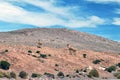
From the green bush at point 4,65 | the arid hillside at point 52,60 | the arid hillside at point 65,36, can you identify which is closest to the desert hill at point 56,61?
the arid hillside at point 52,60

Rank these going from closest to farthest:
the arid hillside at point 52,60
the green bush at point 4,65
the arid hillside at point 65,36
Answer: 1. the green bush at point 4,65
2. the arid hillside at point 52,60
3. the arid hillside at point 65,36

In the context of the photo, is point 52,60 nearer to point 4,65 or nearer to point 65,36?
point 4,65

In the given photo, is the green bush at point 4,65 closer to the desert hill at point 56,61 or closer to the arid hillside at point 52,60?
the desert hill at point 56,61

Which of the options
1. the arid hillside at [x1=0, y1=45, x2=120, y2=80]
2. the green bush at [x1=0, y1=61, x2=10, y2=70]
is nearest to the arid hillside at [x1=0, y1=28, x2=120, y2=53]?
the arid hillside at [x1=0, y1=45, x2=120, y2=80]

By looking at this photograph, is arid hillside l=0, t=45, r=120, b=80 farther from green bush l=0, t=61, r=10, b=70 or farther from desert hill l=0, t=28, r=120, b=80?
green bush l=0, t=61, r=10, b=70

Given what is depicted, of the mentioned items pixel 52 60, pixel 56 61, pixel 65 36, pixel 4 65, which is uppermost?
pixel 65 36

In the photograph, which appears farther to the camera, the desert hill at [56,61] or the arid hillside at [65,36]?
the arid hillside at [65,36]

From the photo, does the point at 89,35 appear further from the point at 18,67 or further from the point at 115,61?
the point at 18,67

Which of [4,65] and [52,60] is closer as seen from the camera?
[4,65]

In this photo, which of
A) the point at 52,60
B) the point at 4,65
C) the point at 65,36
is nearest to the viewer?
the point at 4,65

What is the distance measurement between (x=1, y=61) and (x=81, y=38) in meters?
100

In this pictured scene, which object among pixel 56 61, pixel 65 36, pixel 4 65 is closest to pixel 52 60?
pixel 56 61

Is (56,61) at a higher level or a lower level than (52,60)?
lower

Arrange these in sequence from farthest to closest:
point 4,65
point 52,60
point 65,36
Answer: point 65,36, point 52,60, point 4,65
